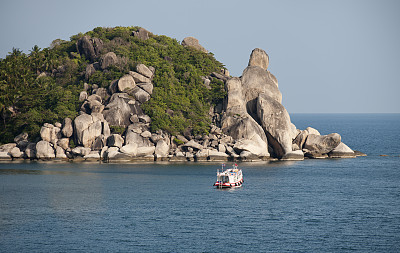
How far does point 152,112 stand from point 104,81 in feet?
42.0

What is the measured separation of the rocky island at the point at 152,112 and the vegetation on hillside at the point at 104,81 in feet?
0.81

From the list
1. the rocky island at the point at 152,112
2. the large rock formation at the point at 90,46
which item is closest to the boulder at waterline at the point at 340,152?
the rocky island at the point at 152,112

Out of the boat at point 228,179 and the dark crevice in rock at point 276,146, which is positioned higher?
the dark crevice in rock at point 276,146

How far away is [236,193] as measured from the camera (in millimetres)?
70500

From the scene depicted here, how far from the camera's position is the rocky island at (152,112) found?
100688 millimetres

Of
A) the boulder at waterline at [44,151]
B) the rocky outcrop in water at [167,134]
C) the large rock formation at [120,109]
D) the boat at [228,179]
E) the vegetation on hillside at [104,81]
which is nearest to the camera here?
the boat at [228,179]

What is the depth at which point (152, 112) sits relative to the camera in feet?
354

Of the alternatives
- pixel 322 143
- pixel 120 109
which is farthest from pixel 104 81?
pixel 322 143

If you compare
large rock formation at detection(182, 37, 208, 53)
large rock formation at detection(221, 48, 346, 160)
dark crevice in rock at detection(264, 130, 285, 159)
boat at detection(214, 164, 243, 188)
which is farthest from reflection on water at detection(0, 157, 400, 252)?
large rock formation at detection(182, 37, 208, 53)

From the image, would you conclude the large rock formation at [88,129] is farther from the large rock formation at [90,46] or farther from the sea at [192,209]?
the large rock formation at [90,46]

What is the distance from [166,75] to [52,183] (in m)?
48.0

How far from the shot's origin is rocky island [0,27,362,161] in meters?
101

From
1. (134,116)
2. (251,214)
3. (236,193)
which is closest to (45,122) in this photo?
(134,116)

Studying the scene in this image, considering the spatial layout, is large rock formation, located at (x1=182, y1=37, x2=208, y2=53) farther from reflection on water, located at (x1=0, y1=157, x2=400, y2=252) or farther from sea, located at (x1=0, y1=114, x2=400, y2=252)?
reflection on water, located at (x1=0, y1=157, x2=400, y2=252)
